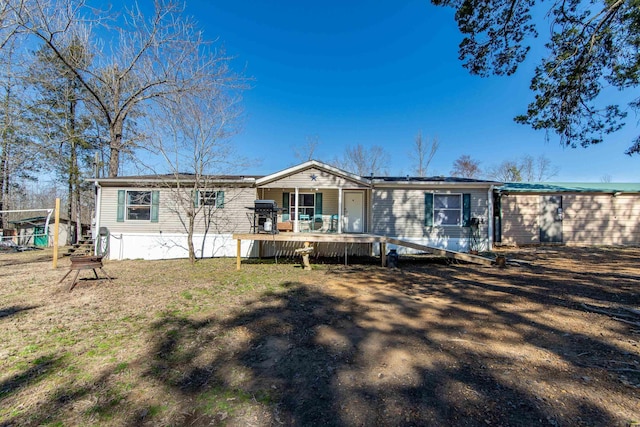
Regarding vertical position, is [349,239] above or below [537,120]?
below

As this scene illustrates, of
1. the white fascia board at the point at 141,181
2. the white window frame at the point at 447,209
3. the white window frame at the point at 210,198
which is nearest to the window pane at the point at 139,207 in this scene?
the white fascia board at the point at 141,181

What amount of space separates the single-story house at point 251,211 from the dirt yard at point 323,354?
16.0 feet

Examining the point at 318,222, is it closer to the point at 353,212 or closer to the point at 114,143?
the point at 353,212

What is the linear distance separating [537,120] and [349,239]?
245 inches

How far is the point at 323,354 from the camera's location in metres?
3.20

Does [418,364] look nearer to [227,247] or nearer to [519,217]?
[227,247]

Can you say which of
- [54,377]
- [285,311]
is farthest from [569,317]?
[54,377]

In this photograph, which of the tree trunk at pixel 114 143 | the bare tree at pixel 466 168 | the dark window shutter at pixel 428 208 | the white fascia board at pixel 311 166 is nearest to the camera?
the white fascia board at pixel 311 166

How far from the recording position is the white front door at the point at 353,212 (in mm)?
12055

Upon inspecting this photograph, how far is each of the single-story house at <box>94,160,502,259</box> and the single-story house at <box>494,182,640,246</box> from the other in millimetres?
2220

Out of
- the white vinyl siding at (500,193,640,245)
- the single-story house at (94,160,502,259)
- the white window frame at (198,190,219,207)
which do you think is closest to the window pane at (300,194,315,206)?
the single-story house at (94,160,502,259)

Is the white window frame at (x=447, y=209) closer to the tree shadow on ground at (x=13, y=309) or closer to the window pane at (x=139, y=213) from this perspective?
the window pane at (x=139, y=213)

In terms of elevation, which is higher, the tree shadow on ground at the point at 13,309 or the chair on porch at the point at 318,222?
the chair on porch at the point at 318,222

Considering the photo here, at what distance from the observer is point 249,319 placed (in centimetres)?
434
